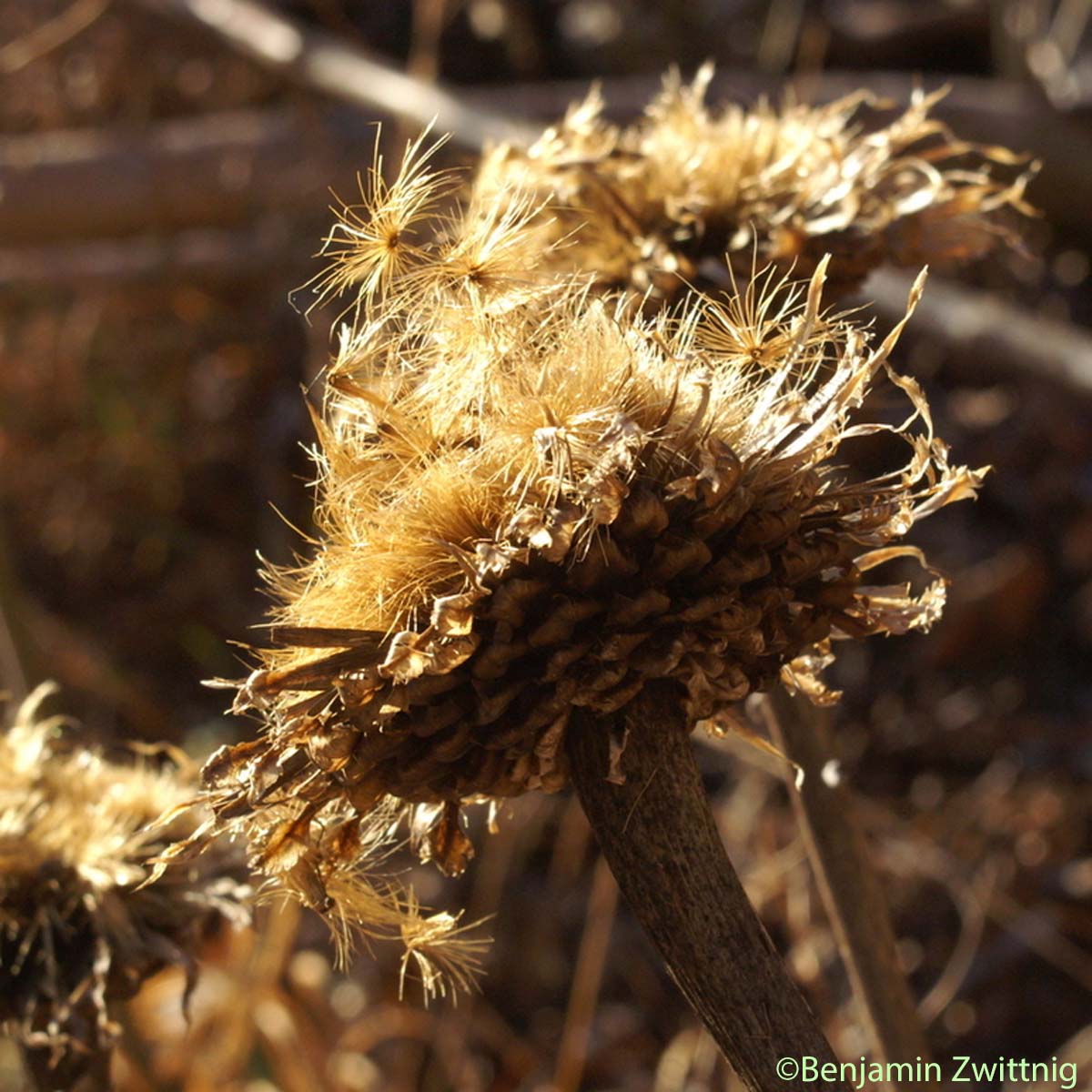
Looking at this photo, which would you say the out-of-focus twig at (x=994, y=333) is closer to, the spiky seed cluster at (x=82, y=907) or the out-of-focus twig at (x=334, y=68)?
the out-of-focus twig at (x=334, y=68)

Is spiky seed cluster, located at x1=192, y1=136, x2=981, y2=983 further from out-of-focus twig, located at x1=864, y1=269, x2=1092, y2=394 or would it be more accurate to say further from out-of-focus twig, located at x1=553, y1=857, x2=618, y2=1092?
out-of-focus twig, located at x1=864, y1=269, x2=1092, y2=394

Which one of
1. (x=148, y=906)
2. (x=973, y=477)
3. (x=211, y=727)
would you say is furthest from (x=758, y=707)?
(x=211, y=727)

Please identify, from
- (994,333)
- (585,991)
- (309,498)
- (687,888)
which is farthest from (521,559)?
(309,498)

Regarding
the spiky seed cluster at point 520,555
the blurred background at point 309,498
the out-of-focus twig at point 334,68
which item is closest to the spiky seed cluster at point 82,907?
the spiky seed cluster at point 520,555

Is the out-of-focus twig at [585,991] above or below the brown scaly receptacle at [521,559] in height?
below

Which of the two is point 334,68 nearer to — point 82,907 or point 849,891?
point 82,907
